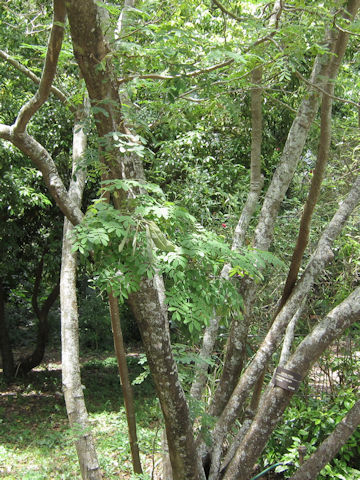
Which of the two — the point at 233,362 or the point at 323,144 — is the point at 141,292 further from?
the point at 323,144

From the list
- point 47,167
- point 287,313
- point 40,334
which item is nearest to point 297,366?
point 287,313

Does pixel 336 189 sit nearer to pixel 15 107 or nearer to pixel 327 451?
pixel 327 451

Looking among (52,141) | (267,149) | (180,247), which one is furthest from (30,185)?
(180,247)

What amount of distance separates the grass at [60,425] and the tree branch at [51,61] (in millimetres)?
2189

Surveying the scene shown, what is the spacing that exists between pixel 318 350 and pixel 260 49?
1.92 m

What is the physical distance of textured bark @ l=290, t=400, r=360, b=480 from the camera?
2.67 meters

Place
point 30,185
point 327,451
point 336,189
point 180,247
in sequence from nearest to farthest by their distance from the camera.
Answer: point 180,247
point 327,451
point 336,189
point 30,185

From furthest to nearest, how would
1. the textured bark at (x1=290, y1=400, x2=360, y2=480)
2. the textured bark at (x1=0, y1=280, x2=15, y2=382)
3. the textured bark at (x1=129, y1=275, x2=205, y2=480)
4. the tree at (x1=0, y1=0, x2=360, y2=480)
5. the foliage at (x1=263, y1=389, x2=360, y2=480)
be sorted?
the textured bark at (x1=0, y1=280, x2=15, y2=382), the foliage at (x1=263, y1=389, x2=360, y2=480), the textured bark at (x1=290, y1=400, x2=360, y2=480), the textured bark at (x1=129, y1=275, x2=205, y2=480), the tree at (x1=0, y1=0, x2=360, y2=480)

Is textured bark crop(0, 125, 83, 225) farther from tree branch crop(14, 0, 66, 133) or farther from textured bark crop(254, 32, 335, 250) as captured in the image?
textured bark crop(254, 32, 335, 250)

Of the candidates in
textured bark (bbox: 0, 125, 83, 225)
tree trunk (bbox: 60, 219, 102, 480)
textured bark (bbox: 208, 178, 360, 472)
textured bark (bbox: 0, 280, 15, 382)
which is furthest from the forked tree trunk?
textured bark (bbox: 208, 178, 360, 472)

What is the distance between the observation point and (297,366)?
2729 mm

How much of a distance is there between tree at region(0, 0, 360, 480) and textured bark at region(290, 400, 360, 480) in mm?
299

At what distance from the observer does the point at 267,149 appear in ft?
19.8

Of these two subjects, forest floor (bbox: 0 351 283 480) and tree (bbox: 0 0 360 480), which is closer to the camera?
tree (bbox: 0 0 360 480)
